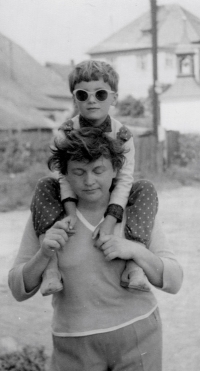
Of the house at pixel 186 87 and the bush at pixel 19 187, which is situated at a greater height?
the house at pixel 186 87

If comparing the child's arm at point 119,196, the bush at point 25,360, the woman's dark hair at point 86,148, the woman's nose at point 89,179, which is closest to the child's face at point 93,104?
the child's arm at point 119,196

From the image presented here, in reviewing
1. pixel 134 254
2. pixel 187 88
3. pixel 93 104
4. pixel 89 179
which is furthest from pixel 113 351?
pixel 187 88

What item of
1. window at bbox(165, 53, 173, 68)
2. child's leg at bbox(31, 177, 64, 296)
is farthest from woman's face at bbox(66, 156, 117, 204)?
window at bbox(165, 53, 173, 68)

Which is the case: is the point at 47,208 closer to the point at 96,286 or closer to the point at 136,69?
the point at 96,286

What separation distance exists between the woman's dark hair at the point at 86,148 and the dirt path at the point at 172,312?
5.88 ft

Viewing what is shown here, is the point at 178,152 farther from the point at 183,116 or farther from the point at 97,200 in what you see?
the point at 97,200

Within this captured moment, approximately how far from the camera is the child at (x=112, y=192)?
1543 mm

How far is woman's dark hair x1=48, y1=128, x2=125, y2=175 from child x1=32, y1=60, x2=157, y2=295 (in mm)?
58

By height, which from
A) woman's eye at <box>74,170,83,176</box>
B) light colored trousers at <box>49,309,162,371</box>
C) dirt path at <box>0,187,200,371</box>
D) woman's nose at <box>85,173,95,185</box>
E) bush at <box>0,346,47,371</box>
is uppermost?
woman's eye at <box>74,170,83,176</box>

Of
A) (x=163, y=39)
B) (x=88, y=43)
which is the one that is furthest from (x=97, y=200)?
(x=163, y=39)

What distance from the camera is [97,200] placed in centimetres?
160

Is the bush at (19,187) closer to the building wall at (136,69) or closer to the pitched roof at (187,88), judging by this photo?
the building wall at (136,69)

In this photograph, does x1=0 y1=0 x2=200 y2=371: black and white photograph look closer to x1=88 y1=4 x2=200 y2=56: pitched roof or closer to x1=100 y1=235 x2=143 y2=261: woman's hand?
x1=100 y1=235 x2=143 y2=261: woman's hand

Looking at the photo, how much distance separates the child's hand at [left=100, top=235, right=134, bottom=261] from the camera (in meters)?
1.49
